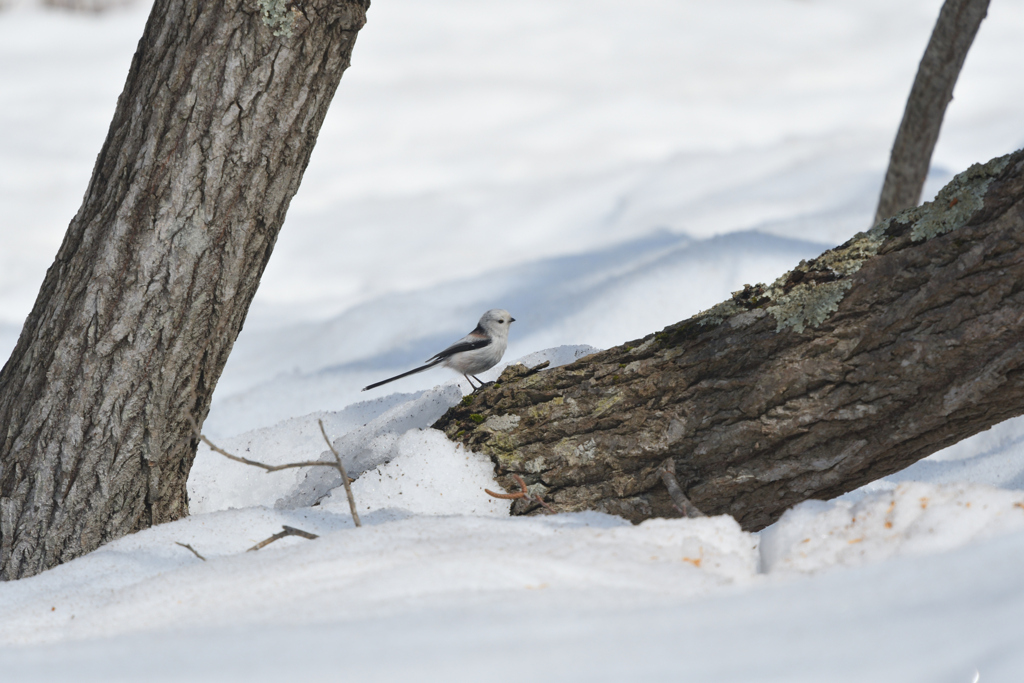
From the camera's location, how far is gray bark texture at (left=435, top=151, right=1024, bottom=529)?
1.70 metres

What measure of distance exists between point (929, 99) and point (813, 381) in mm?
3077

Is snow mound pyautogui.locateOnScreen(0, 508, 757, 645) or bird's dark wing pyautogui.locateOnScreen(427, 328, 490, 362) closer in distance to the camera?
snow mound pyautogui.locateOnScreen(0, 508, 757, 645)

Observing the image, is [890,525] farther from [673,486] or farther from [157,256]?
[157,256]

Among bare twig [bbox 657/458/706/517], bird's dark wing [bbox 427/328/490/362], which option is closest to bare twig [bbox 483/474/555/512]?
bare twig [bbox 657/458/706/517]

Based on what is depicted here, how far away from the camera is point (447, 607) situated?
41.9 inches

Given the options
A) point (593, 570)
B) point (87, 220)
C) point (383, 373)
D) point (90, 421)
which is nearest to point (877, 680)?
point (593, 570)

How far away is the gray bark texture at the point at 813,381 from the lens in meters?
1.70

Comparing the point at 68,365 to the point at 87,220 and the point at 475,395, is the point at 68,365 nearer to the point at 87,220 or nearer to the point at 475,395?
the point at 87,220

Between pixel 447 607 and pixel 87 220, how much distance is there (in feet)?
4.49

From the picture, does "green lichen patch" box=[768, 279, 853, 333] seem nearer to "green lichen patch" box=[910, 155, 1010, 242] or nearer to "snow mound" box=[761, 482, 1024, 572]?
"green lichen patch" box=[910, 155, 1010, 242]

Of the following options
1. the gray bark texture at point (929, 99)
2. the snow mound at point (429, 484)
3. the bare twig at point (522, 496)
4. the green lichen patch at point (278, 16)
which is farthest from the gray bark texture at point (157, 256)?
the gray bark texture at point (929, 99)

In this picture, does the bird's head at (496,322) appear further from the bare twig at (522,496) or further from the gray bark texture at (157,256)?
the gray bark texture at (157,256)

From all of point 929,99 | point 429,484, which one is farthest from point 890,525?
point 929,99

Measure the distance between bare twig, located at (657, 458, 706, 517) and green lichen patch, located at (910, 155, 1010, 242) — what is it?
0.79 meters
